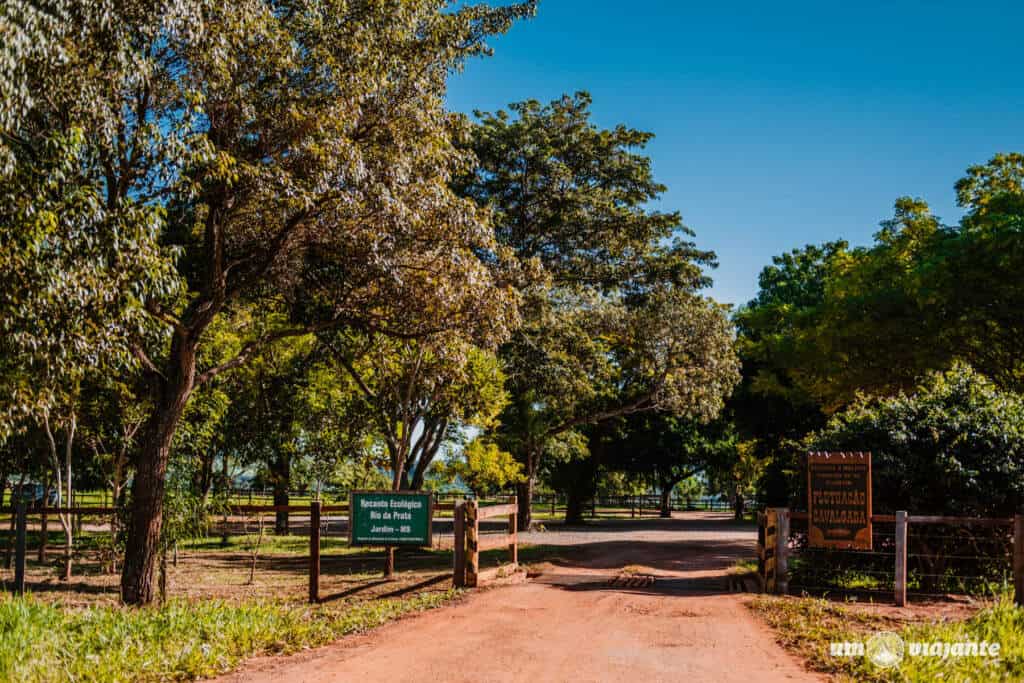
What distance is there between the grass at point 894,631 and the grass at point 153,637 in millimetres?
5205

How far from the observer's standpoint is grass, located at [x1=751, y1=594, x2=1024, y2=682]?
7672 millimetres

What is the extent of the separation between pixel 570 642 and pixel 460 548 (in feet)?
16.3

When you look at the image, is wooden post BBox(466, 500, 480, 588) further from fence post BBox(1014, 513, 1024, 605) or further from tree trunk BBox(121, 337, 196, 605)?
fence post BBox(1014, 513, 1024, 605)

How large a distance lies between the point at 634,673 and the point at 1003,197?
17473 millimetres

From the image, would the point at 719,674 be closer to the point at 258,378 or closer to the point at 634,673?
the point at 634,673

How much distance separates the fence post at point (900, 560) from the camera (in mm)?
12078

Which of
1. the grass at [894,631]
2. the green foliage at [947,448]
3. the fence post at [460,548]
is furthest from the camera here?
the fence post at [460,548]

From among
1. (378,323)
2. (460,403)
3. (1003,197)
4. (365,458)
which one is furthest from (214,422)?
(1003,197)

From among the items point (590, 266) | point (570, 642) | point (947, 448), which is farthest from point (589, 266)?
point (570, 642)

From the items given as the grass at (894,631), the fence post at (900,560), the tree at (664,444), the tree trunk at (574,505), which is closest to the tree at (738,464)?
the tree at (664,444)

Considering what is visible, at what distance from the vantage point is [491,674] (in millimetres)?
7707

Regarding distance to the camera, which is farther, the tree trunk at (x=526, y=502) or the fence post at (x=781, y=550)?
the tree trunk at (x=526, y=502)

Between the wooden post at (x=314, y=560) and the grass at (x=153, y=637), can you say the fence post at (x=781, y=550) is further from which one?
the wooden post at (x=314, y=560)

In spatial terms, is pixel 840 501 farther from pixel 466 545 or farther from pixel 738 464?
pixel 738 464
